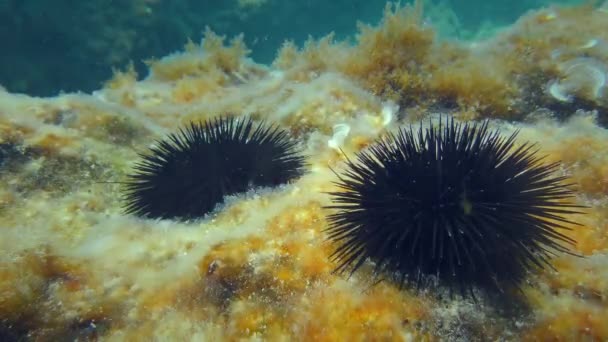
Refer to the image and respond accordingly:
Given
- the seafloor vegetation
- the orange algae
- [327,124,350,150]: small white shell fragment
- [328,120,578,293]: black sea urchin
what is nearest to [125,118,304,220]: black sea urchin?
the seafloor vegetation

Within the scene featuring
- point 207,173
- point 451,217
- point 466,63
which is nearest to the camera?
point 451,217

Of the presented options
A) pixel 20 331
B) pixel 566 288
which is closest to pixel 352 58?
pixel 566 288

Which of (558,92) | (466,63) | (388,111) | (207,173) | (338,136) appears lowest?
(207,173)

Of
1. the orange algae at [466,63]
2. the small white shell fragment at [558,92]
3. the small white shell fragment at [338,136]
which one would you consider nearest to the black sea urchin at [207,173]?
the small white shell fragment at [338,136]

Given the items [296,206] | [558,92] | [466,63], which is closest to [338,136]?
[296,206]

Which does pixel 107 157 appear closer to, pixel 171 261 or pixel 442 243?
pixel 171 261

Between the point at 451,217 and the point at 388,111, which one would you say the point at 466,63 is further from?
the point at 451,217
